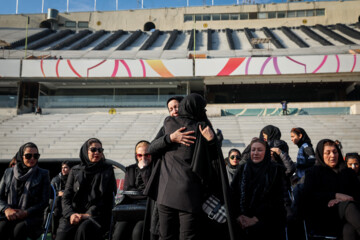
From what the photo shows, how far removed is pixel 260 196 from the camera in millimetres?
2740

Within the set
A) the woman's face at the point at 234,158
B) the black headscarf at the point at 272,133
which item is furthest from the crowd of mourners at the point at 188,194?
the woman's face at the point at 234,158

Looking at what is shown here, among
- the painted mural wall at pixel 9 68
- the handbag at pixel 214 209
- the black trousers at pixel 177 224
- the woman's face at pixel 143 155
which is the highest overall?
the painted mural wall at pixel 9 68

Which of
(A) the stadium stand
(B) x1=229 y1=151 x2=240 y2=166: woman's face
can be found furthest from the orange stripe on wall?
(B) x1=229 y1=151 x2=240 y2=166: woman's face

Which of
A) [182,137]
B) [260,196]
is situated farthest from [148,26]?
[182,137]

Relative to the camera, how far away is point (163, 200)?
1917 millimetres

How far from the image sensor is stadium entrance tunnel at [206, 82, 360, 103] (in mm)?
19234

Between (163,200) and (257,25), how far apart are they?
32017 mm

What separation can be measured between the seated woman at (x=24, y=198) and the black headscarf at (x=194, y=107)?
2.18 m

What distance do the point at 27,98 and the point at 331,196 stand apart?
19.0 m

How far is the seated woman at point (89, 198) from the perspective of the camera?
2.83m

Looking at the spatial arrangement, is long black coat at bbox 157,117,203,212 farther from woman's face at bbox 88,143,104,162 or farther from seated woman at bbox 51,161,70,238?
seated woman at bbox 51,161,70,238

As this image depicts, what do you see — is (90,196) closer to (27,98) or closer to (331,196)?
(331,196)

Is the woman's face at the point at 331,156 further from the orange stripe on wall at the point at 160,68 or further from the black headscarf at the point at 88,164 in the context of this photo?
the orange stripe on wall at the point at 160,68

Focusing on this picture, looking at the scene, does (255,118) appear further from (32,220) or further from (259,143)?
(32,220)
